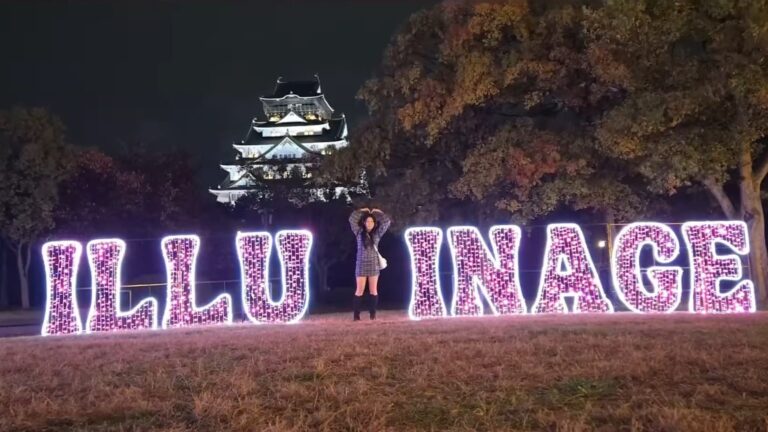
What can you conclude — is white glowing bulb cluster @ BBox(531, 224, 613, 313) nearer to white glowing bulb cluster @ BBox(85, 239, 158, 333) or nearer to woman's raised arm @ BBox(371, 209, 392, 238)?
woman's raised arm @ BBox(371, 209, 392, 238)

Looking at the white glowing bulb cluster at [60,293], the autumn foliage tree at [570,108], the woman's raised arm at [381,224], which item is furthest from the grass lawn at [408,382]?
the autumn foliage tree at [570,108]

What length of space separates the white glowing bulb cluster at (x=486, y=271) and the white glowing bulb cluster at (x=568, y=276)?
47cm

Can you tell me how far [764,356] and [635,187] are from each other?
10.8m

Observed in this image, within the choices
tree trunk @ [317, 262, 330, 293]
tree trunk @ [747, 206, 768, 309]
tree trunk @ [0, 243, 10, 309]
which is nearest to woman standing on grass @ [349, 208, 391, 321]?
tree trunk @ [747, 206, 768, 309]

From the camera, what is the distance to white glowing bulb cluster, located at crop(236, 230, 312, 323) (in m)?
11.4

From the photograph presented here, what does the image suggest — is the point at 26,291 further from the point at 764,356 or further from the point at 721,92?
the point at 764,356

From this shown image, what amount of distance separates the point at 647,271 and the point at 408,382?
7.46m

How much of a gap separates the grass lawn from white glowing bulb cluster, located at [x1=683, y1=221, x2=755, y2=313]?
9.90 feet

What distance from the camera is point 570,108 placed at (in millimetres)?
15414

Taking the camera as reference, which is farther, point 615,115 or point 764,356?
point 615,115

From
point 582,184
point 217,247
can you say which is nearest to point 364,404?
point 582,184

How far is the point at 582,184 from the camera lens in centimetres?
1472

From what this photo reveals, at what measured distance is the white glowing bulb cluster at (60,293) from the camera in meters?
11.0

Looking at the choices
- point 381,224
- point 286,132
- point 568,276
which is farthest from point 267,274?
point 286,132
